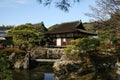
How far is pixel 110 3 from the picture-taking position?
13109 millimetres

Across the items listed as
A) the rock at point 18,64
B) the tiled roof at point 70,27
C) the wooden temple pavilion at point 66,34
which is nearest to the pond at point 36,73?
the rock at point 18,64

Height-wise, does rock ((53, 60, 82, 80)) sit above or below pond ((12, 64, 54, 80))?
above

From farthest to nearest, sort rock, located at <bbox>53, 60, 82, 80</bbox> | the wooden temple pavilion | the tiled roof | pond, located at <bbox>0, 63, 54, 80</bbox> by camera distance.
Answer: the tiled roof, the wooden temple pavilion, pond, located at <bbox>0, 63, 54, 80</bbox>, rock, located at <bbox>53, 60, 82, 80</bbox>

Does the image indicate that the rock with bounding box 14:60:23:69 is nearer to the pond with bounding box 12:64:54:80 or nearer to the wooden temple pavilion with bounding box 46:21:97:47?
the pond with bounding box 12:64:54:80

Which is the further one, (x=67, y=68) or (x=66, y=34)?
(x=66, y=34)

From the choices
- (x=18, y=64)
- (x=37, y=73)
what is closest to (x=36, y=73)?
(x=37, y=73)

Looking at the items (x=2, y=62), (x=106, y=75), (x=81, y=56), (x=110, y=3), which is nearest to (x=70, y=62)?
(x=81, y=56)

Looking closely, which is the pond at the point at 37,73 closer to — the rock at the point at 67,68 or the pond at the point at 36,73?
the pond at the point at 36,73

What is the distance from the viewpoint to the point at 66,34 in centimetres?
4109

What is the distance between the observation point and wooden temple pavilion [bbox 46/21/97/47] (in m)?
39.1

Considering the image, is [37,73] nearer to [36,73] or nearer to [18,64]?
[36,73]

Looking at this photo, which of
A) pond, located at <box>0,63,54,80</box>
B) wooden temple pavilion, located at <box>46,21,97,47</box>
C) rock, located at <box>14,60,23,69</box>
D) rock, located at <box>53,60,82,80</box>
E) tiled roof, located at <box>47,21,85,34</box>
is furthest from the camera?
tiled roof, located at <box>47,21,85,34</box>

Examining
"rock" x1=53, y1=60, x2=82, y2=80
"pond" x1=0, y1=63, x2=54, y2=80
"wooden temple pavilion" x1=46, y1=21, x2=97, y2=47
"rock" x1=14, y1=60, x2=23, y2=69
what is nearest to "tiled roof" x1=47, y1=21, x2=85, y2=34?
"wooden temple pavilion" x1=46, y1=21, x2=97, y2=47

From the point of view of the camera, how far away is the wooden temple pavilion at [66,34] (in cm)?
3909
